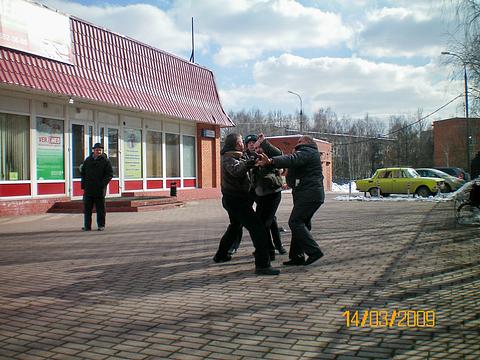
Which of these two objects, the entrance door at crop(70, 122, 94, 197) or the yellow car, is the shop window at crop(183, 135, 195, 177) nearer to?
the entrance door at crop(70, 122, 94, 197)

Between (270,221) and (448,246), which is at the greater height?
(270,221)

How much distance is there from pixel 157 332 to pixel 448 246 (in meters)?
6.00

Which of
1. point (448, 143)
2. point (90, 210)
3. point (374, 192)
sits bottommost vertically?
point (374, 192)

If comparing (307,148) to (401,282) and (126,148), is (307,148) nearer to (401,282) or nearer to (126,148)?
(401,282)

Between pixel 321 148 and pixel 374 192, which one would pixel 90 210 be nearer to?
pixel 374 192

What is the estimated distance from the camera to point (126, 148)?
66.3ft

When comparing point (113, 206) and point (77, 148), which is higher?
point (77, 148)

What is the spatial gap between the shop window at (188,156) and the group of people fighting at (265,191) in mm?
17494

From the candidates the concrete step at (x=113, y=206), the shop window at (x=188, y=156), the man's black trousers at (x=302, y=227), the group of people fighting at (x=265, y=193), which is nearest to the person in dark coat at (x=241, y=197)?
the group of people fighting at (x=265, y=193)

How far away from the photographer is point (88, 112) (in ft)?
59.3

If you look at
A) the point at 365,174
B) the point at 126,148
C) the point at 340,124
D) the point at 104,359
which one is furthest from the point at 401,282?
the point at 340,124

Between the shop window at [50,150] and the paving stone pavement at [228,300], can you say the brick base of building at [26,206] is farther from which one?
the paving stone pavement at [228,300]
